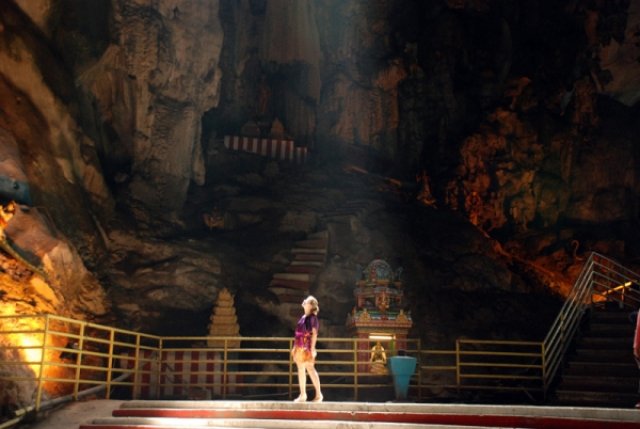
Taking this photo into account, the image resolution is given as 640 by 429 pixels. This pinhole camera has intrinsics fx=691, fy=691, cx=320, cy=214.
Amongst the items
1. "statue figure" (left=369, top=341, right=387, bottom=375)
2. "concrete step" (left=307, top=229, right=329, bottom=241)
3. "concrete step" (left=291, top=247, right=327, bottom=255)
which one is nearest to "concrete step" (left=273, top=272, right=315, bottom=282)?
"concrete step" (left=291, top=247, right=327, bottom=255)

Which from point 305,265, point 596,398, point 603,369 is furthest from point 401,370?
point 305,265

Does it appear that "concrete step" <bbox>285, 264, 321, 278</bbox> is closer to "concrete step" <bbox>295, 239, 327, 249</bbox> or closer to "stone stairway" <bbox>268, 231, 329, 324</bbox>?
"stone stairway" <bbox>268, 231, 329, 324</bbox>

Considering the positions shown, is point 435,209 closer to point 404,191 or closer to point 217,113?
point 404,191

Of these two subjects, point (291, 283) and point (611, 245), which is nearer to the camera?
point (291, 283)

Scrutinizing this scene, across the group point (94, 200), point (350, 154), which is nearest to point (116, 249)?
point (94, 200)

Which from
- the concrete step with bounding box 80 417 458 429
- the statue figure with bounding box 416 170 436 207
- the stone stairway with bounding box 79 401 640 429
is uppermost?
the statue figure with bounding box 416 170 436 207

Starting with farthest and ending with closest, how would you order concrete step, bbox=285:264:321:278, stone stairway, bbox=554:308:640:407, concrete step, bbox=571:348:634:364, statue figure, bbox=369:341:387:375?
1. concrete step, bbox=285:264:321:278
2. statue figure, bbox=369:341:387:375
3. concrete step, bbox=571:348:634:364
4. stone stairway, bbox=554:308:640:407

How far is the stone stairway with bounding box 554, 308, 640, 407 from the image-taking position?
12078 millimetres

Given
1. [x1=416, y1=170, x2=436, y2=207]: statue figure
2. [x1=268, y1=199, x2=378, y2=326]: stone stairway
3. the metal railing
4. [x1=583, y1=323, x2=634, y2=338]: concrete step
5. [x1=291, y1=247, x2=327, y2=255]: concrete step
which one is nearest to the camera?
the metal railing

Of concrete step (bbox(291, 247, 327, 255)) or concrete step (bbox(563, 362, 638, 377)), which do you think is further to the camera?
concrete step (bbox(291, 247, 327, 255))

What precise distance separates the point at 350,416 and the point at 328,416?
30cm

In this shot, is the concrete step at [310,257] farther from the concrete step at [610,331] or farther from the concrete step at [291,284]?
the concrete step at [610,331]

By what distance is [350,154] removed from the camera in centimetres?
3073

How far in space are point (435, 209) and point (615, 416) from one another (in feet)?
59.7
